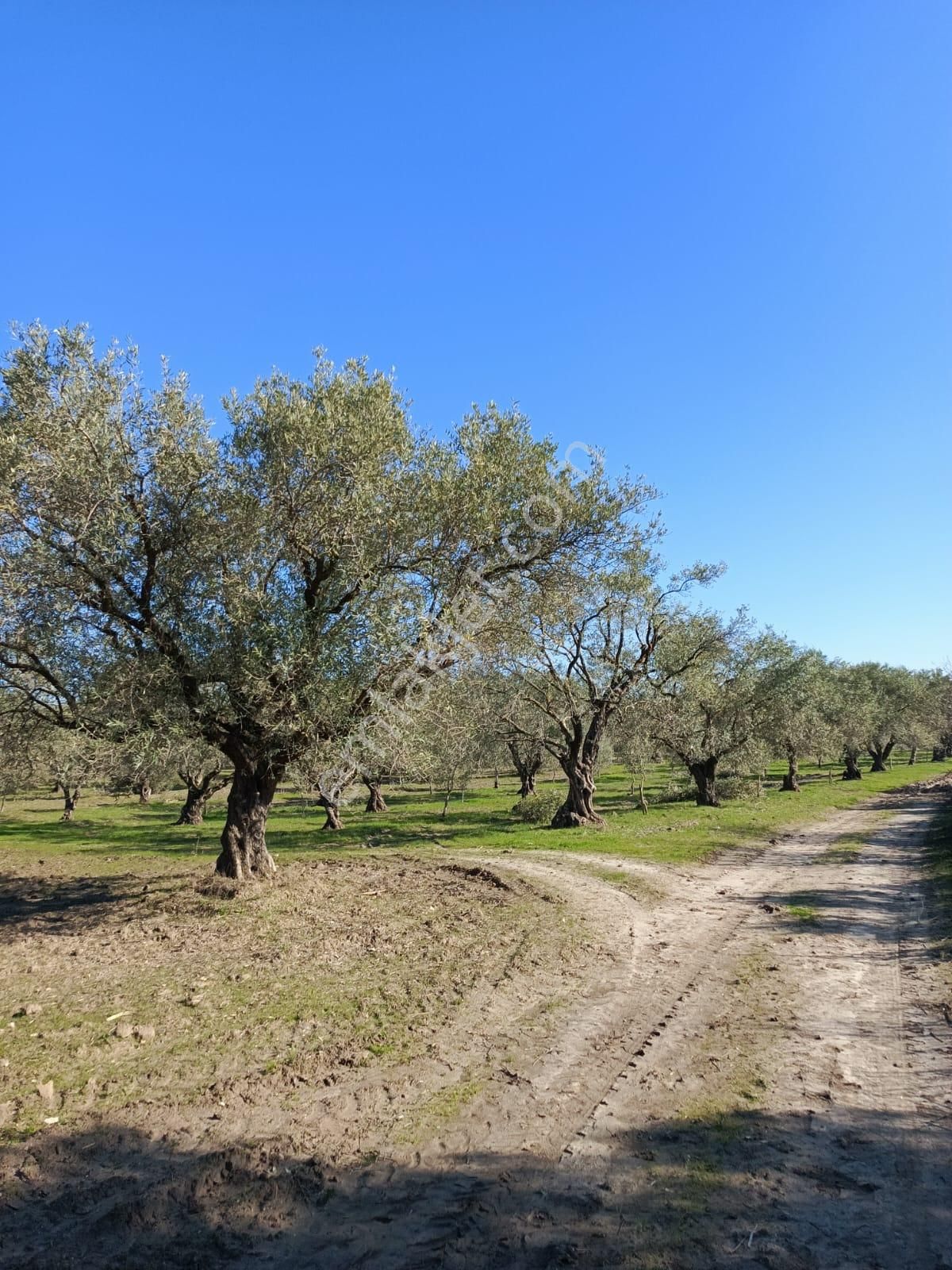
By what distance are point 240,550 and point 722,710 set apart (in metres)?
36.3

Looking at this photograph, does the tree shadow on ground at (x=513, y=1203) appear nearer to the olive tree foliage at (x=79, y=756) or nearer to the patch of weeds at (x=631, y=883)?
the olive tree foliage at (x=79, y=756)

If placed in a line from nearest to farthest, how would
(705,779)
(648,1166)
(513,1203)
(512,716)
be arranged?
(513,1203)
(648,1166)
(512,716)
(705,779)

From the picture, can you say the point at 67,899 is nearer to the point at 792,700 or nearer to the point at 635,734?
the point at 635,734

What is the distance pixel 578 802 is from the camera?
33031 mm

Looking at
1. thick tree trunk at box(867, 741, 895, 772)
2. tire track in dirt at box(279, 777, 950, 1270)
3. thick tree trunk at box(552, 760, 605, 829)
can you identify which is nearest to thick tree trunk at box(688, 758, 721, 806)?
thick tree trunk at box(552, 760, 605, 829)

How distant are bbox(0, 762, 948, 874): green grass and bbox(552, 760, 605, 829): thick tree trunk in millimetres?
1410

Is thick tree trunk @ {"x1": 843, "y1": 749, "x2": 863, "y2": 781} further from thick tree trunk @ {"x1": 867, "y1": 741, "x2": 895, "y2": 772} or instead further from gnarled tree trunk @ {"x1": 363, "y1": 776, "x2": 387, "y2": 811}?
gnarled tree trunk @ {"x1": 363, "y1": 776, "x2": 387, "y2": 811}

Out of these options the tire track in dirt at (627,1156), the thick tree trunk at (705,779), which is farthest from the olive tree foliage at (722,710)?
the tire track in dirt at (627,1156)

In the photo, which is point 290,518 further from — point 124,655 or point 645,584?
point 645,584

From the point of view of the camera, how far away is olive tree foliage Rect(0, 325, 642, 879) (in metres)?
12.6

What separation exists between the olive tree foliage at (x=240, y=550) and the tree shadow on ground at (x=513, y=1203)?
8745 mm

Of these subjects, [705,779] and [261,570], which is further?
[705,779]

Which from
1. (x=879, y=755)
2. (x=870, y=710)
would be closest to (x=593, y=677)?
(x=870, y=710)

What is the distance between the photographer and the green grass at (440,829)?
81.2ft
